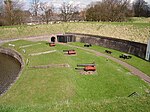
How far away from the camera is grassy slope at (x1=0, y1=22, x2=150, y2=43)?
34062 millimetres

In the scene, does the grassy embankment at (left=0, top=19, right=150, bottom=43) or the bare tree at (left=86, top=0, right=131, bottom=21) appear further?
the bare tree at (left=86, top=0, right=131, bottom=21)

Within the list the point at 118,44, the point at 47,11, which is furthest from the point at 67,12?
the point at 118,44

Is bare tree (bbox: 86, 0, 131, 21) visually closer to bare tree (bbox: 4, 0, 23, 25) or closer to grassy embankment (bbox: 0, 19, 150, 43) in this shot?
grassy embankment (bbox: 0, 19, 150, 43)

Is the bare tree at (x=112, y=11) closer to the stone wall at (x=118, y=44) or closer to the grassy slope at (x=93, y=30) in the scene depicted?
the grassy slope at (x=93, y=30)

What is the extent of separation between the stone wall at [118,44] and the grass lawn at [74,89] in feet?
20.3

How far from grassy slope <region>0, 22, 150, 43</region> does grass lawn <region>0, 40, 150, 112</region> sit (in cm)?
1315

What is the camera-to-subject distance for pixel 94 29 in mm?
44844

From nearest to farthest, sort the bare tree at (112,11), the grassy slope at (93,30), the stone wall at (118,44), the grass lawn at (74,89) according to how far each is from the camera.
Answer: the grass lawn at (74,89) < the stone wall at (118,44) < the grassy slope at (93,30) < the bare tree at (112,11)

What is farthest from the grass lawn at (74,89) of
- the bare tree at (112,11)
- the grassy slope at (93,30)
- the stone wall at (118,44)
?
the bare tree at (112,11)

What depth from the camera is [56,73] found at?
19359 millimetres

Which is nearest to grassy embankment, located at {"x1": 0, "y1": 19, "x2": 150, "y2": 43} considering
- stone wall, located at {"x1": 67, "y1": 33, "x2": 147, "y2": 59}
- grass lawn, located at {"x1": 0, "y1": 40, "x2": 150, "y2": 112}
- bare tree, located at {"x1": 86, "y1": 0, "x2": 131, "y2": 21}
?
stone wall, located at {"x1": 67, "y1": 33, "x2": 147, "y2": 59}

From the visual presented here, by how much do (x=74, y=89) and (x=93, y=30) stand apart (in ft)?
100

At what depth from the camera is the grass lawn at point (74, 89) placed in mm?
7797

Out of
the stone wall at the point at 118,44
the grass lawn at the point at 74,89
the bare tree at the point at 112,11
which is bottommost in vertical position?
Result: the grass lawn at the point at 74,89
